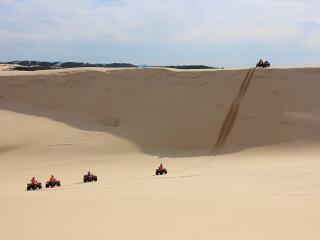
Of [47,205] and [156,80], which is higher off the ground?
[156,80]

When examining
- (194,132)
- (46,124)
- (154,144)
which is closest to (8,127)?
(46,124)

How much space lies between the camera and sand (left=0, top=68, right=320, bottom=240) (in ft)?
20.9

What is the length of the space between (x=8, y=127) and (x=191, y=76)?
1078 centimetres

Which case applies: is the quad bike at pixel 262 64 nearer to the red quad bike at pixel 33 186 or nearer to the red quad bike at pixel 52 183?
the red quad bike at pixel 52 183

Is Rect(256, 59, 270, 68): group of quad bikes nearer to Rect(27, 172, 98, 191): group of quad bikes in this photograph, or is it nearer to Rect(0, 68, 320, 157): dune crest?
Rect(0, 68, 320, 157): dune crest

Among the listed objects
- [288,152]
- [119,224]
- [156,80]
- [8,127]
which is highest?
[156,80]

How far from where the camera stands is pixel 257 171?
14438 millimetres

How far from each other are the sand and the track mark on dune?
0.09 m

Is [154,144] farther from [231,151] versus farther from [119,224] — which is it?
[119,224]

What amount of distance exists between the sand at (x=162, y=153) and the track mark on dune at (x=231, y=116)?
0.09 meters

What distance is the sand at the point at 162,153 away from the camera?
636 centimetres

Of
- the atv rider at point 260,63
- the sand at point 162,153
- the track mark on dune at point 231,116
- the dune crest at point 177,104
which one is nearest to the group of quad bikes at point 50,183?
the sand at point 162,153

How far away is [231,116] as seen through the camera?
79.3 feet

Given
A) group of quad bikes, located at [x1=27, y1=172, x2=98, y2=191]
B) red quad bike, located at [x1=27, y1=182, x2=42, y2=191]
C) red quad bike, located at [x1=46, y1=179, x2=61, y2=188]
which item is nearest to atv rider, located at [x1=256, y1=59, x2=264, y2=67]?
group of quad bikes, located at [x1=27, y1=172, x2=98, y2=191]
